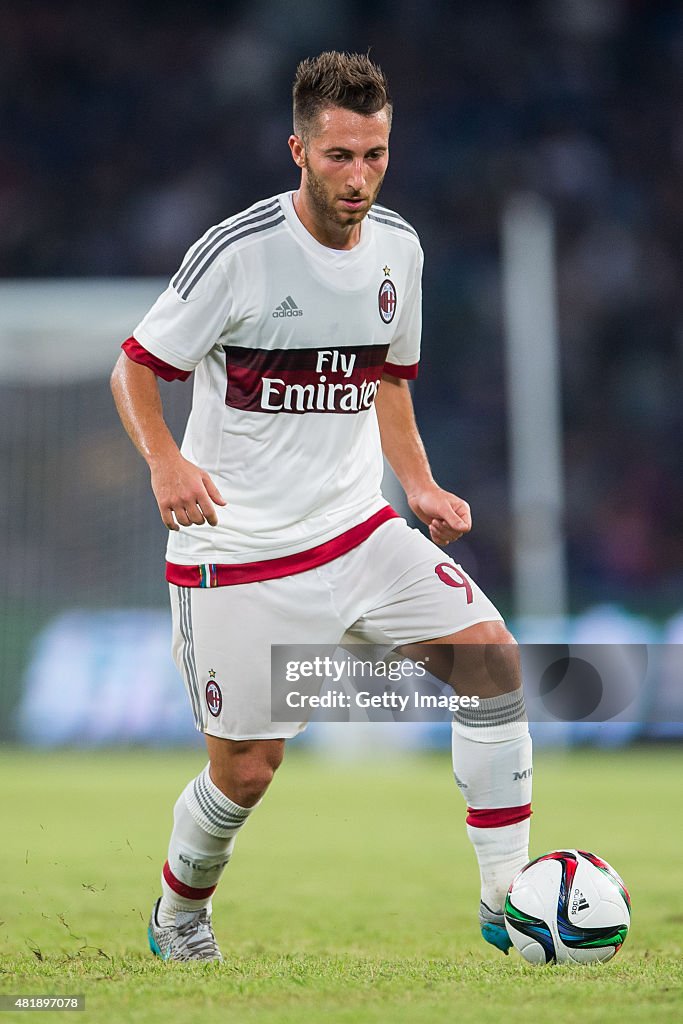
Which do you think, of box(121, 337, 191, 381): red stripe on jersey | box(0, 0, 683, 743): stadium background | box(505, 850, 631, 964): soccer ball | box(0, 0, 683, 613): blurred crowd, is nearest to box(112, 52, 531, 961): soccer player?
box(121, 337, 191, 381): red stripe on jersey

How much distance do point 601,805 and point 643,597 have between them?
3.64m

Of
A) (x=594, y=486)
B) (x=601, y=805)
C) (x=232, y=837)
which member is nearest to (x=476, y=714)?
(x=232, y=837)

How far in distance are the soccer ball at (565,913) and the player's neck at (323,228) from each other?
5.42 feet

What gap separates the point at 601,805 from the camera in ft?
25.1

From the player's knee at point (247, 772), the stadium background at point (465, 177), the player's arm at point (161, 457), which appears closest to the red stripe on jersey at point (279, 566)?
the player's arm at point (161, 457)

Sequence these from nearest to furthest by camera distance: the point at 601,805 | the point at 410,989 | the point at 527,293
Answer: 1. the point at 410,989
2. the point at 601,805
3. the point at 527,293

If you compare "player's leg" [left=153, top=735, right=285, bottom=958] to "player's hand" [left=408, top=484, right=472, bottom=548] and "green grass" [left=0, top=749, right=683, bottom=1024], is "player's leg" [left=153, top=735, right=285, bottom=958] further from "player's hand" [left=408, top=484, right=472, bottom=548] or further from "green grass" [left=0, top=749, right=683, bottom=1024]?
"player's hand" [left=408, top=484, right=472, bottom=548]

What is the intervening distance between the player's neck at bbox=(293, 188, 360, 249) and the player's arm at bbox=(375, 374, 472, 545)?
0.46 metres

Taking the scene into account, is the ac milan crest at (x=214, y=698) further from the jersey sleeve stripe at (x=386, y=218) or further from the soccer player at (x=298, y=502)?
the jersey sleeve stripe at (x=386, y=218)

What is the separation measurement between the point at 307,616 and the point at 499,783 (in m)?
0.64

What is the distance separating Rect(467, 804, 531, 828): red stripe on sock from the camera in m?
3.72

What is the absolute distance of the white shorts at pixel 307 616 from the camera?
375 centimetres

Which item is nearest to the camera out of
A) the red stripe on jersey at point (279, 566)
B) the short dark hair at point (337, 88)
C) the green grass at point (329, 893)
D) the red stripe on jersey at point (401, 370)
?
the green grass at point (329, 893)

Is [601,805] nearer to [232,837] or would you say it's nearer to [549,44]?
[232,837]
